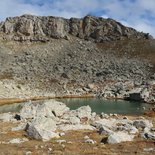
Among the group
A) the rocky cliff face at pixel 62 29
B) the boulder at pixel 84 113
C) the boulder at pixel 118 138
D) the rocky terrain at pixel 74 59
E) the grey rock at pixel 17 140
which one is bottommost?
the grey rock at pixel 17 140

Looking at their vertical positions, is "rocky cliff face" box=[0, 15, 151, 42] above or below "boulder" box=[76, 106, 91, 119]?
above

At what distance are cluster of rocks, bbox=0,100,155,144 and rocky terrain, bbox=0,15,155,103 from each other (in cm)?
5112

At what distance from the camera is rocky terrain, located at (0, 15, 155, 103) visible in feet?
376

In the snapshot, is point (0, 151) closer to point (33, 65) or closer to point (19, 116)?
point (19, 116)

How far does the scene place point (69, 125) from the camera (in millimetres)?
36562

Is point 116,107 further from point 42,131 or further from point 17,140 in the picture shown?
point 17,140

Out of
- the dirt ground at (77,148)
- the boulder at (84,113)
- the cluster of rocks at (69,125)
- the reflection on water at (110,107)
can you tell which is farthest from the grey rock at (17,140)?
the reflection on water at (110,107)

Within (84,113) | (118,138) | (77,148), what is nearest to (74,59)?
(84,113)

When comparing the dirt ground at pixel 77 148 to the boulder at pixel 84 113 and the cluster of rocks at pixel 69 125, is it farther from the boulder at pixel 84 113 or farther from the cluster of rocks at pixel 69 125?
the boulder at pixel 84 113

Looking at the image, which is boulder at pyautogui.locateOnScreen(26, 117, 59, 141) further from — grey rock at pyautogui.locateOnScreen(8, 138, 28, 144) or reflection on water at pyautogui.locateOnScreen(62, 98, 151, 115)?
reflection on water at pyautogui.locateOnScreen(62, 98, 151, 115)

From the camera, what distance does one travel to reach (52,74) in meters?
132

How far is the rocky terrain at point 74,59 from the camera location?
114750mm

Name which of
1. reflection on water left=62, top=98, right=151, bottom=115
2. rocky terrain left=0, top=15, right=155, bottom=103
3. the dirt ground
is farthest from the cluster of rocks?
rocky terrain left=0, top=15, right=155, bottom=103

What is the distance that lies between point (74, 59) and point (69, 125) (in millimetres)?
106858
